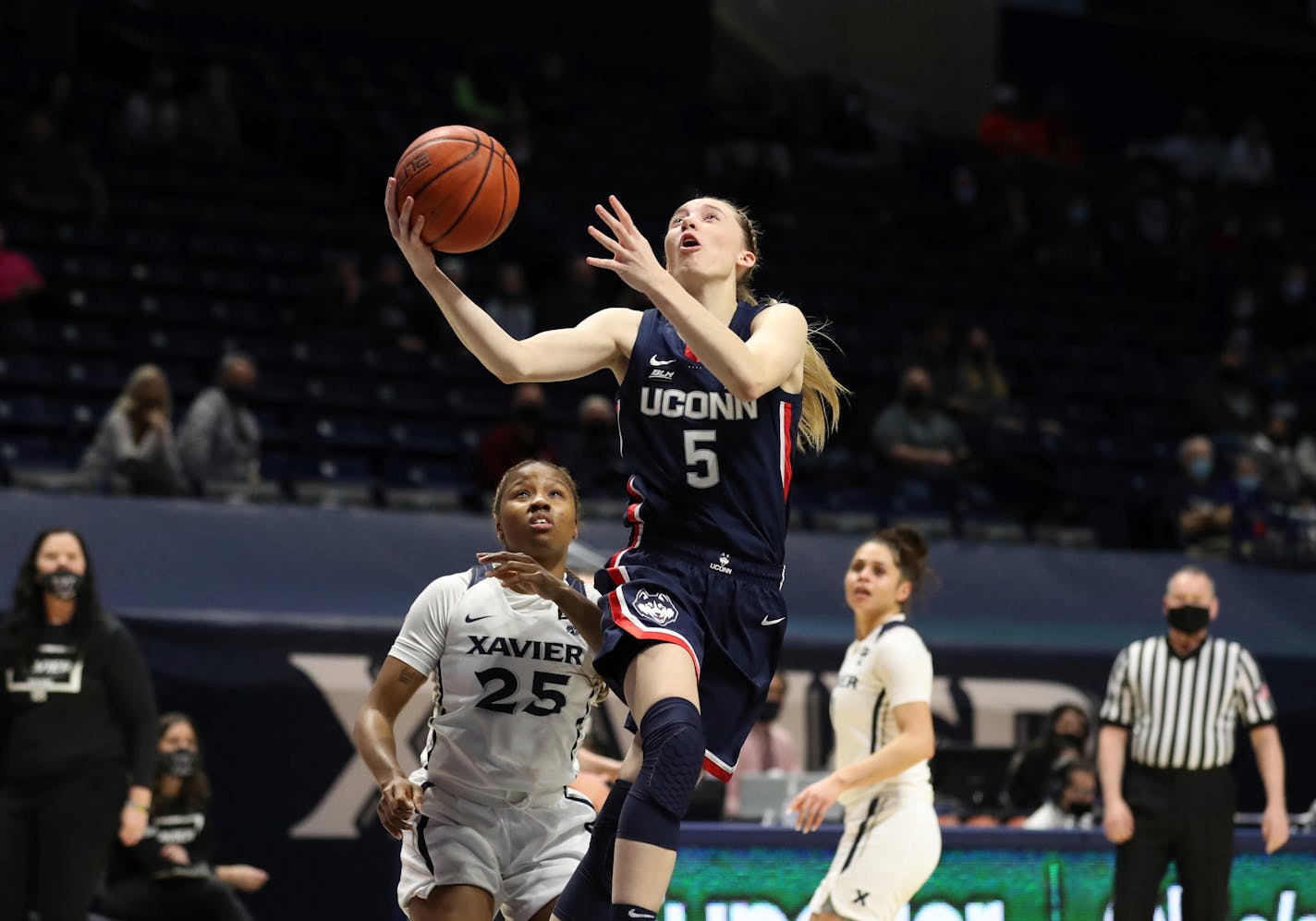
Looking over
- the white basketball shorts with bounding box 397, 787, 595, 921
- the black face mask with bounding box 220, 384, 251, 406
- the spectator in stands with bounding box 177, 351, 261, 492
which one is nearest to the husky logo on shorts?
the white basketball shorts with bounding box 397, 787, 595, 921

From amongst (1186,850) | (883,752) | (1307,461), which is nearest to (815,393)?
(883,752)

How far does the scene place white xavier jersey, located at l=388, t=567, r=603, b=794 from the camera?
13.9 ft

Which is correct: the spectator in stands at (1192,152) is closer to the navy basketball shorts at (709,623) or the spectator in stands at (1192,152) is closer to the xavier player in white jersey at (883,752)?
the xavier player in white jersey at (883,752)

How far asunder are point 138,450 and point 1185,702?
17.2 ft

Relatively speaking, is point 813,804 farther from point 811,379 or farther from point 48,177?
point 48,177

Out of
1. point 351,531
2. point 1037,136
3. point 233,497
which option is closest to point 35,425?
point 233,497

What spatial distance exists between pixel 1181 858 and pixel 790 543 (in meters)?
3.81

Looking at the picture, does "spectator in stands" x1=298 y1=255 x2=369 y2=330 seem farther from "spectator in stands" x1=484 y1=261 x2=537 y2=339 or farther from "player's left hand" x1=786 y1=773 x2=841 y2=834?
"player's left hand" x1=786 y1=773 x2=841 y2=834

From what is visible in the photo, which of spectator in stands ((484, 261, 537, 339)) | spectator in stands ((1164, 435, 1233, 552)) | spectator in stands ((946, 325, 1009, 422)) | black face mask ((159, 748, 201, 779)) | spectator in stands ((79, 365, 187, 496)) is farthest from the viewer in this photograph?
spectator in stands ((946, 325, 1009, 422))

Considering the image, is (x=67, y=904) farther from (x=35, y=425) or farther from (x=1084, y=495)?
(x=1084, y=495)

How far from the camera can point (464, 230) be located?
3.81m

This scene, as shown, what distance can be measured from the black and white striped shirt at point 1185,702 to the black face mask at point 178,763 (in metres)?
3.75

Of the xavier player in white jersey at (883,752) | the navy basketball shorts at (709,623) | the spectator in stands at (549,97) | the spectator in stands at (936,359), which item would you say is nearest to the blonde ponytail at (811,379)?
the navy basketball shorts at (709,623)

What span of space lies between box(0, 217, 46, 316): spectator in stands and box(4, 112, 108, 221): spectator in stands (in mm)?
1295
